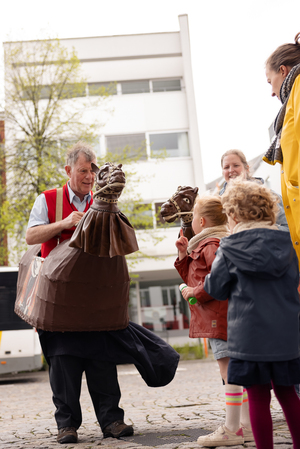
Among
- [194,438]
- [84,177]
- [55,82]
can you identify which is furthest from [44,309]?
[55,82]

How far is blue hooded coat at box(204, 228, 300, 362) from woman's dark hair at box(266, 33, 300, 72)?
1099mm

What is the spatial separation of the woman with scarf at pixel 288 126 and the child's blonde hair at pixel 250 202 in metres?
0.13

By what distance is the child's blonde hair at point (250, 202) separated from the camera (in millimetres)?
2986

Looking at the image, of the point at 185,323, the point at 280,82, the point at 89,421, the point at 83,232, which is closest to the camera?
the point at 280,82

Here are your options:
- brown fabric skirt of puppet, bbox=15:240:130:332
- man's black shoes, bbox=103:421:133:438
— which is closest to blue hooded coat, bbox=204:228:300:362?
brown fabric skirt of puppet, bbox=15:240:130:332

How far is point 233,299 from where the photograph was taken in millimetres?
2943

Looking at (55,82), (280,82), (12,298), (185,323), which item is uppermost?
(55,82)

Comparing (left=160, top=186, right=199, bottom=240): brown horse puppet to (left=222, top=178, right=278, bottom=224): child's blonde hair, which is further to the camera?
(left=160, top=186, right=199, bottom=240): brown horse puppet

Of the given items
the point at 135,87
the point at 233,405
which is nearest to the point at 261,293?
the point at 233,405

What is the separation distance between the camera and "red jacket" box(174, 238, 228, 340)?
3.59 metres

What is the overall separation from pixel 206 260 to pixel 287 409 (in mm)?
1247

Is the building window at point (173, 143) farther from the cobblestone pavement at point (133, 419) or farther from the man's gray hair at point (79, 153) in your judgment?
the man's gray hair at point (79, 153)

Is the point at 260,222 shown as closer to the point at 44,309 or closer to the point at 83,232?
the point at 83,232

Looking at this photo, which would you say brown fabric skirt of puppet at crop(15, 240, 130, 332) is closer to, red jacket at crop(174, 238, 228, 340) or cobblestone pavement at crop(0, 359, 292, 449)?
red jacket at crop(174, 238, 228, 340)
